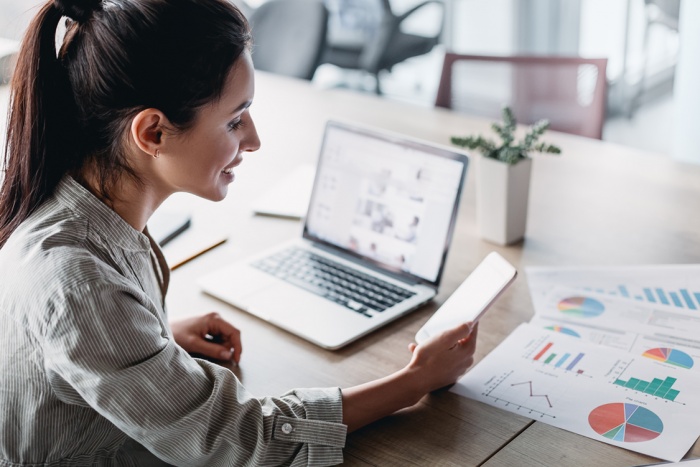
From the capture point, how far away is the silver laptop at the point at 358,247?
1.44 meters

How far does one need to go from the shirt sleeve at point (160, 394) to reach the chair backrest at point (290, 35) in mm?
2175

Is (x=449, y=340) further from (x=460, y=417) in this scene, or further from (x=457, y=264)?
(x=457, y=264)

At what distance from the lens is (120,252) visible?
1130 mm

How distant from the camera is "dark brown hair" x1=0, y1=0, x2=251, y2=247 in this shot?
3.44ft

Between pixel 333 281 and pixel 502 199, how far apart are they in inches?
14.1

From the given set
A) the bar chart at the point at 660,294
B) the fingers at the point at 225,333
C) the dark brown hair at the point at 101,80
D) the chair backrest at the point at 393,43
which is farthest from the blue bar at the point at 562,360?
the chair backrest at the point at 393,43

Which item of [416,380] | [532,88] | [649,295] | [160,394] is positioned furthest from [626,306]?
[532,88]

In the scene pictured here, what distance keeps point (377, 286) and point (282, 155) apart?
0.74 metres

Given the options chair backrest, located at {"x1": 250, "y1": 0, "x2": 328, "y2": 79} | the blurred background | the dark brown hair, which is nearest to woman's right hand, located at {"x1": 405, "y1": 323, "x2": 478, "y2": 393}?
the dark brown hair

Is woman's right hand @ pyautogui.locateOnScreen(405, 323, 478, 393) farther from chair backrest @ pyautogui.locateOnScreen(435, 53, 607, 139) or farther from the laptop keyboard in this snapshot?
chair backrest @ pyautogui.locateOnScreen(435, 53, 607, 139)

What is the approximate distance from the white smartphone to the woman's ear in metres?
0.48

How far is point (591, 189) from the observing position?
188cm

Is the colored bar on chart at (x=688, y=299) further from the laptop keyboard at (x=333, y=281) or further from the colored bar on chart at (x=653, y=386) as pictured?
the laptop keyboard at (x=333, y=281)

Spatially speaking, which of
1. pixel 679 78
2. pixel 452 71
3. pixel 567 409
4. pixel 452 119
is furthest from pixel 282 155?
pixel 679 78
